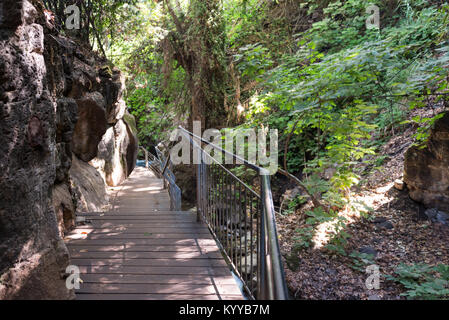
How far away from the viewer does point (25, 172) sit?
226 centimetres

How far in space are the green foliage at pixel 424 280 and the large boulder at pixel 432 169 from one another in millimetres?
1880

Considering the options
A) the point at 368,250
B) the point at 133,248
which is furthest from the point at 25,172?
the point at 368,250

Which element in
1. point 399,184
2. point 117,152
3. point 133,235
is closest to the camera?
point 133,235

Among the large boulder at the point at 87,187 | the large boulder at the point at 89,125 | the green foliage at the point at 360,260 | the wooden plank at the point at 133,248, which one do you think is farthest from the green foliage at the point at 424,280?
the large boulder at the point at 89,125

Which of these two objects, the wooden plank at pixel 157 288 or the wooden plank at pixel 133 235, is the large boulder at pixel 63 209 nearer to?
the wooden plank at pixel 133 235

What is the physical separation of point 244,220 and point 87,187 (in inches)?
203

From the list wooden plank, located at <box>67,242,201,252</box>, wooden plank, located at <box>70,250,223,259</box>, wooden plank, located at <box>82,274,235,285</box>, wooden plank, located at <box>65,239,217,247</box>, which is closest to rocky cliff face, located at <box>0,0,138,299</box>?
wooden plank, located at <box>82,274,235,285</box>

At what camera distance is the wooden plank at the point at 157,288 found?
2496 mm

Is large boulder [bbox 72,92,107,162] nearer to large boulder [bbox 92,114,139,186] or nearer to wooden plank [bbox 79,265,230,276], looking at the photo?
large boulder [bbox 92,114,139,186]

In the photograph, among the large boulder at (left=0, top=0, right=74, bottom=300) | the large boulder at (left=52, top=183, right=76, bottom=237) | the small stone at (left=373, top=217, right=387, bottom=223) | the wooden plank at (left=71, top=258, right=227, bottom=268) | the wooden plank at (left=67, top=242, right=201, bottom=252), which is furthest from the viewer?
the small stone at (left=373, top=217, right=387, bottom=223)

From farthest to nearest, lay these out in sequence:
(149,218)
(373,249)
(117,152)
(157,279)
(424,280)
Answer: (117,152), (373,249), (424,280), (149,218), (157,279)

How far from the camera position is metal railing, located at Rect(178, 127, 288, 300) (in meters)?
1.48

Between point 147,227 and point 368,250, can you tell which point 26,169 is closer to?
point 147,227

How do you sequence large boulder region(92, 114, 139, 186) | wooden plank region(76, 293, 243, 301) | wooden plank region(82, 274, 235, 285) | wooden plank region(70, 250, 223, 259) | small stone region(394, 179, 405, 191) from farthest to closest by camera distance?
1. large boulder region(92, 114, 139, 186)
2. small stone region(394, 179, 405, 191)
3. wooden plank region(70, 250, 223, 259)
4. wooden plank region(82, 274, 235, 285)
5. wooden plank region(76, 293, 243, 301)
